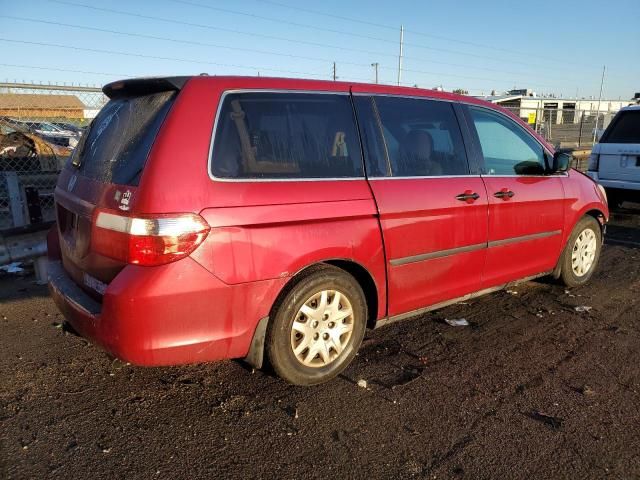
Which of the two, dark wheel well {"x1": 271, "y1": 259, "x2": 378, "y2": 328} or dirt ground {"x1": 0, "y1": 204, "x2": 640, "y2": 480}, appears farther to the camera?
dark wheel well {"x1": 271, "y1": 259, "x2": 378, "y2": 328}

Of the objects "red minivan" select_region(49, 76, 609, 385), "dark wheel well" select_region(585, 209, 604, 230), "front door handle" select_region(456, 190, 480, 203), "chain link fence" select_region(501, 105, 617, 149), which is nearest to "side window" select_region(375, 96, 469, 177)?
"red minivan" select_region(49, 76, 609, 385)

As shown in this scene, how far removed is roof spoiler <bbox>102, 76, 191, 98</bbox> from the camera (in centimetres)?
275

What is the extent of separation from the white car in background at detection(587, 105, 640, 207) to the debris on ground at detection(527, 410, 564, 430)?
6.52 metres

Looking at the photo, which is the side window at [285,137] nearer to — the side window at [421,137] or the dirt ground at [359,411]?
the side window at [421,137]

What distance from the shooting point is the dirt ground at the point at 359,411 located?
8.03 feet

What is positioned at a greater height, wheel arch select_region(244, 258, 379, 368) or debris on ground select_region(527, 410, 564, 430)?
wheel arch select_region(244, 258, 379, 368)

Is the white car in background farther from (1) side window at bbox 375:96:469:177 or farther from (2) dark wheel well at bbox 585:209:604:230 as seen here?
(1) side window at bbox 375:96:469:177

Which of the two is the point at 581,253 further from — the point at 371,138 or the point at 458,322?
the point at 371,138

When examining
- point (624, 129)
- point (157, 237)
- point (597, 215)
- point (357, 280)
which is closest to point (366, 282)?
point (357, 280)

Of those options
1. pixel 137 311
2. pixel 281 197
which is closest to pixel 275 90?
pixel 281 197

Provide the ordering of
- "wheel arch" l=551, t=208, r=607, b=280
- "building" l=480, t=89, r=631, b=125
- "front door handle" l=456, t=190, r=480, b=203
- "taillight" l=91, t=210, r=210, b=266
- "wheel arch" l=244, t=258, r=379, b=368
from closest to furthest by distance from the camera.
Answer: "taillight" l=91, t=210, r=210, b=266, "wheel arch" l=244, t=258, r=379, b=368, "front door handle" l=456, t=190, r=480, b=203, "wheel arch" l=551, t=208, r=607, b=280, "building" l=480, t=89, r=631, b=125

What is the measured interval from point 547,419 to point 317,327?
4.64ft

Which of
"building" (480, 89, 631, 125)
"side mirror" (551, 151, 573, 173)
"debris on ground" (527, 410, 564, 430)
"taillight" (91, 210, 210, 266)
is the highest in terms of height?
"building" (480, 89, 631, 125)

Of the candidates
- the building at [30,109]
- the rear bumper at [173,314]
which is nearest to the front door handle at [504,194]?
the rear bumper at [173,314]
